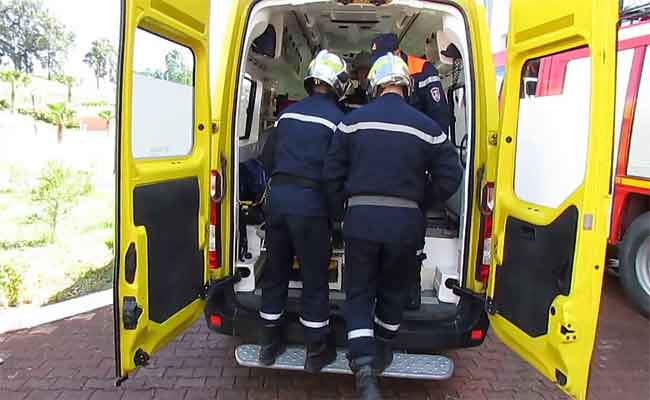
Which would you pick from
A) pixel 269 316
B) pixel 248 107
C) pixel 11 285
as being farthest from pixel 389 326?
pixel 11 285

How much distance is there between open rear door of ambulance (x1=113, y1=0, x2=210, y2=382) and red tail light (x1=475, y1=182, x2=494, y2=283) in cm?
164

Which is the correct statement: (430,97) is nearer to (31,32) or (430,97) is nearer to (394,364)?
(394,364)

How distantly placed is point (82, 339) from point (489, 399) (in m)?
3.10

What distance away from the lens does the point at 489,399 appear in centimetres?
340

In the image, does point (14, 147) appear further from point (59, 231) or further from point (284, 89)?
point (284, 89)

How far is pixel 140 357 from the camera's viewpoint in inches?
101

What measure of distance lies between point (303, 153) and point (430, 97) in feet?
3.72

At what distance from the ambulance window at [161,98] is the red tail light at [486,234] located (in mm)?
1760

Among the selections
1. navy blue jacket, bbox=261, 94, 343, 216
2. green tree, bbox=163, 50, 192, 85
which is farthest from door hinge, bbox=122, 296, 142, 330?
green tree, bbox=163, 50, 192, 85

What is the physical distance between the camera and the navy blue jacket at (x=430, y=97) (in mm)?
3607

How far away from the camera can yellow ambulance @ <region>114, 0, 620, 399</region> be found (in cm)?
226

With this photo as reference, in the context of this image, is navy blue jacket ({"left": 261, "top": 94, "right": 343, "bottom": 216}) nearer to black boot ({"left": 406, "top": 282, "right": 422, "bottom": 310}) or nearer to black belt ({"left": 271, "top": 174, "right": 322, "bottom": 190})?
black belt ({"left": 271, "top": 174, "right": 322, "bottom": 190})

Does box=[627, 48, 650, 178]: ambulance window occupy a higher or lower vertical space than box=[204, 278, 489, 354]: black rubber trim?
higher

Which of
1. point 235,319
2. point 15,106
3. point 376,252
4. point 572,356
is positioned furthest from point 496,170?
point 15,106
